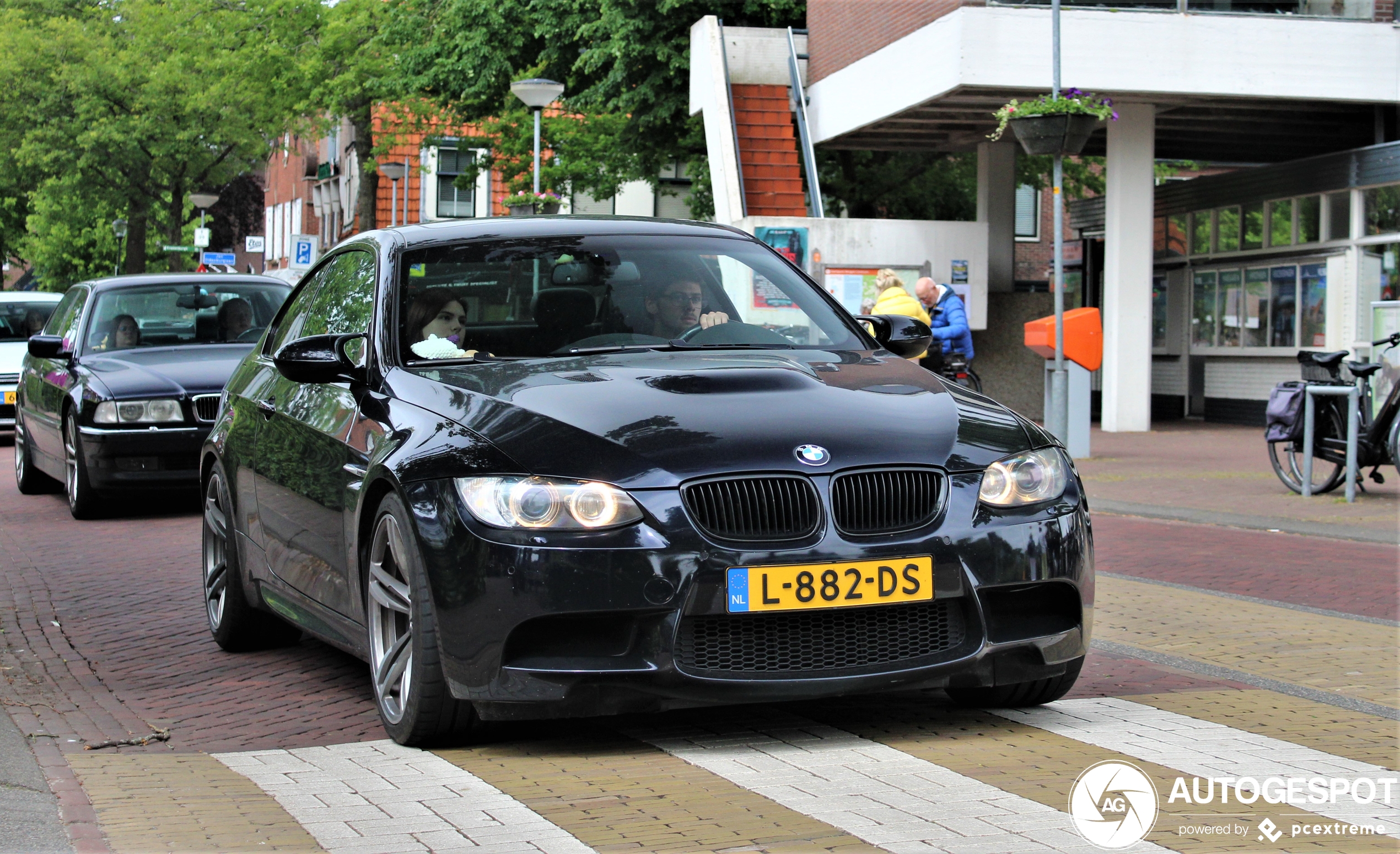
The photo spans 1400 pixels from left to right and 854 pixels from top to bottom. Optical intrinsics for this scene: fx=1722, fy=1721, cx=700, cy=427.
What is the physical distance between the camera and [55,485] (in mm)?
15477

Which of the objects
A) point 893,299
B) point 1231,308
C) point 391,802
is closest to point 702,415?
point 391,802

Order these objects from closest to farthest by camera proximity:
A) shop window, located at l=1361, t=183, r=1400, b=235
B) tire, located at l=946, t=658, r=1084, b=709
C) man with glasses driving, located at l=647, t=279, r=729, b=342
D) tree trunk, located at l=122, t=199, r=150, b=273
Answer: tire, located at l=946, t=658, r=1084, b=709 < man with glasses driving, located at l=647, t=279, r=729, b=342 < shop window, located at l=1361, t=183, r=1400, b=235 < tree trunk, located at l=122, t=199, r=150, b=273

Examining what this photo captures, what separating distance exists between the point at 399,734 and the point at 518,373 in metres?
1.10

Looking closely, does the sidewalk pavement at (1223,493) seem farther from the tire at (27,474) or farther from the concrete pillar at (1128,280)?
the tire at (27,474)

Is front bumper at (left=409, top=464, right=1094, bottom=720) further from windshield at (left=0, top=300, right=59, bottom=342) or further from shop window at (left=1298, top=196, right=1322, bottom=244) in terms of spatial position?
shop window at (left=1298, top=196, right=1322, bottom=244)

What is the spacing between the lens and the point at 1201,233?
2627 cm

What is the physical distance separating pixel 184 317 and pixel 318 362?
322 inches

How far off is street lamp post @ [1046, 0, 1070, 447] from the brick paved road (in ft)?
22.5

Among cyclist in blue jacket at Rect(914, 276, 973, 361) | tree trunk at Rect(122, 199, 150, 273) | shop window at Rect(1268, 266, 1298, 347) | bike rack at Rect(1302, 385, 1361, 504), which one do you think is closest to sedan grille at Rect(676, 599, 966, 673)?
bike rack at Rect(1302, 385, 1361, 504)

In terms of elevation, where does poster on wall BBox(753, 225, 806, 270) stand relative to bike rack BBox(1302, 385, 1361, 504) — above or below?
above

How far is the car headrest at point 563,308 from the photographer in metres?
5.55

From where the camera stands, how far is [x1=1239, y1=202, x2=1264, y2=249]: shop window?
24.5m

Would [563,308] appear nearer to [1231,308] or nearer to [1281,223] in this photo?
[1281,223]

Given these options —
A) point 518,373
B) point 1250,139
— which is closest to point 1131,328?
point 1250,139
